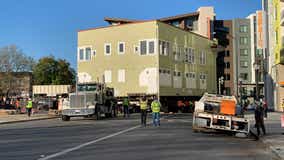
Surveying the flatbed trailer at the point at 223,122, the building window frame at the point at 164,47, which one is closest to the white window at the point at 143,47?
the building window frame at the point at 164,47

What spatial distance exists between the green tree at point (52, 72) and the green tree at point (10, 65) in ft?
61.8

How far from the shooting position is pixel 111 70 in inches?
2105

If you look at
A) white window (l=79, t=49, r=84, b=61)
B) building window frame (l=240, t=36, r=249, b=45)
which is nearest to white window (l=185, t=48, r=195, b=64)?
white window (l=79, t=49, r=84, b=61)

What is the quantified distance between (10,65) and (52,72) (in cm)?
2485

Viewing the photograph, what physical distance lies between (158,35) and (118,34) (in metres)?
5.41

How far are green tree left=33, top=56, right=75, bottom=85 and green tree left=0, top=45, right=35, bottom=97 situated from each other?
1884 cm

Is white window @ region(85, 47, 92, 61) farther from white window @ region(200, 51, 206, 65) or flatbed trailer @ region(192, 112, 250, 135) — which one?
flatbed trailer @ region(192, 112, 250, 135)

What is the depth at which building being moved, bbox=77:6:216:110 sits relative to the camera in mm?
50125

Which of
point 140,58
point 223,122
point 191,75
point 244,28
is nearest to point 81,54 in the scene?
point 140,58

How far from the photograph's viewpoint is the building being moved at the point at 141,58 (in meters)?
50.1

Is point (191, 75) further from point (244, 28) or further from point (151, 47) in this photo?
point (244, 28)

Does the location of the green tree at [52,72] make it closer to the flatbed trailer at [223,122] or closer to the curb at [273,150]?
the flatbed trailer at [223,122]

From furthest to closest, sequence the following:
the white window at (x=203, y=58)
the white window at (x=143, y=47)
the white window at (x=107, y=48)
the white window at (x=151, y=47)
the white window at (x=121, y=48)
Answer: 1. the white window at (x=203, y=58)
2. the white window at (x=107, y=48)
3. the white window at (x=121, y=48)
4. the white window at (x=143, y=47)
5. the white window at (x=151, y=47)

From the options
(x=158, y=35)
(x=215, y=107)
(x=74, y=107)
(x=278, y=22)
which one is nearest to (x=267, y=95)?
(x=278, y=22)
